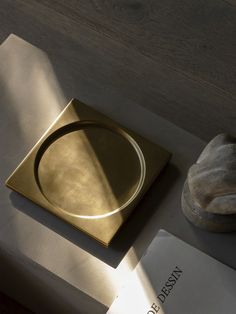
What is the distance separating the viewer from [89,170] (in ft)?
3.59

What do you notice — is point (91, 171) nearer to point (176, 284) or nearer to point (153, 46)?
point (176, 284)

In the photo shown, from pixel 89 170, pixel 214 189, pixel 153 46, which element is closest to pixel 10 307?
pixel 89 170

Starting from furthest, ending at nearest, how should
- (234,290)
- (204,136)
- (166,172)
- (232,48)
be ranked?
1. (232,48)
2. (204,136)
3. (166,172)
4. (234,290)

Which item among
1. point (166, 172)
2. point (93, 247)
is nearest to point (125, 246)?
point (93, 247)

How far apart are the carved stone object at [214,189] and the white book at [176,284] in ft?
0.18

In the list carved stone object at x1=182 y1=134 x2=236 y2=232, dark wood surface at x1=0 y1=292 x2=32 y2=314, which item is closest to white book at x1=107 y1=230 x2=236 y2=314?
carved stone object at x1=182 y1=134 x2=236 y2=232

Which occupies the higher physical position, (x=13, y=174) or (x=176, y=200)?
(x=176, y=200)

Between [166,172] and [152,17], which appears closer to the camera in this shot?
[166,172]

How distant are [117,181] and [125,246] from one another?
0.11 meters

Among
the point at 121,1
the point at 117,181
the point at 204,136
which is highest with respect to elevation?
the point at 121,1

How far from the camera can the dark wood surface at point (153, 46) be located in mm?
1531

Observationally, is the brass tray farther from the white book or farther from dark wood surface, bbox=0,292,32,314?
dark wood surface, bbox=0,292,32,314

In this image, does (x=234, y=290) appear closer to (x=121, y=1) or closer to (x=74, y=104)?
(x=74, y=104)

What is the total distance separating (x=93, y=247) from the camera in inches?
41.0
